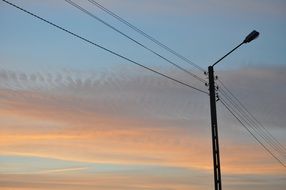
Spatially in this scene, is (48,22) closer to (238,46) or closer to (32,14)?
(32,14)

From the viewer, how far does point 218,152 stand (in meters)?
23.7

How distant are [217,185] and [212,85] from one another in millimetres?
4548

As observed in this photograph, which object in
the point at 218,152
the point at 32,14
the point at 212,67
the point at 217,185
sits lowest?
the point at 217,185

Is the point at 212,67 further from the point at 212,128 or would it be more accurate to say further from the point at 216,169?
the point at 216,169

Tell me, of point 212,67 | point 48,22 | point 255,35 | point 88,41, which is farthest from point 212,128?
point 48,22

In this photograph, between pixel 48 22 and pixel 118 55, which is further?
pixel 118 55

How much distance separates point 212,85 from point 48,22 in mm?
9579

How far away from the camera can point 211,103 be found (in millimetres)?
24422

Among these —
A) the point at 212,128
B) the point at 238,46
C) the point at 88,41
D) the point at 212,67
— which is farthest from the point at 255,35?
the point at 88,41

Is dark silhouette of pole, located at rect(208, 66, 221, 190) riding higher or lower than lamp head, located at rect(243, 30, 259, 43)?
lower

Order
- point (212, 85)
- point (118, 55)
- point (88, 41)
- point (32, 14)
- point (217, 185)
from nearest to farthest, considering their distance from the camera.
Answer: point (32, 14) → point (88, 41) → point (118, 55) → point (217, 185) → point (212, 85)

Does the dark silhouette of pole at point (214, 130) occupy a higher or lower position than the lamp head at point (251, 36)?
lower

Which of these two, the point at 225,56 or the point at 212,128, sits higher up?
the point at 225,56

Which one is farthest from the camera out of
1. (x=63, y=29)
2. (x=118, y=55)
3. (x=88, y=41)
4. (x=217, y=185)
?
(x=217, y=185)
